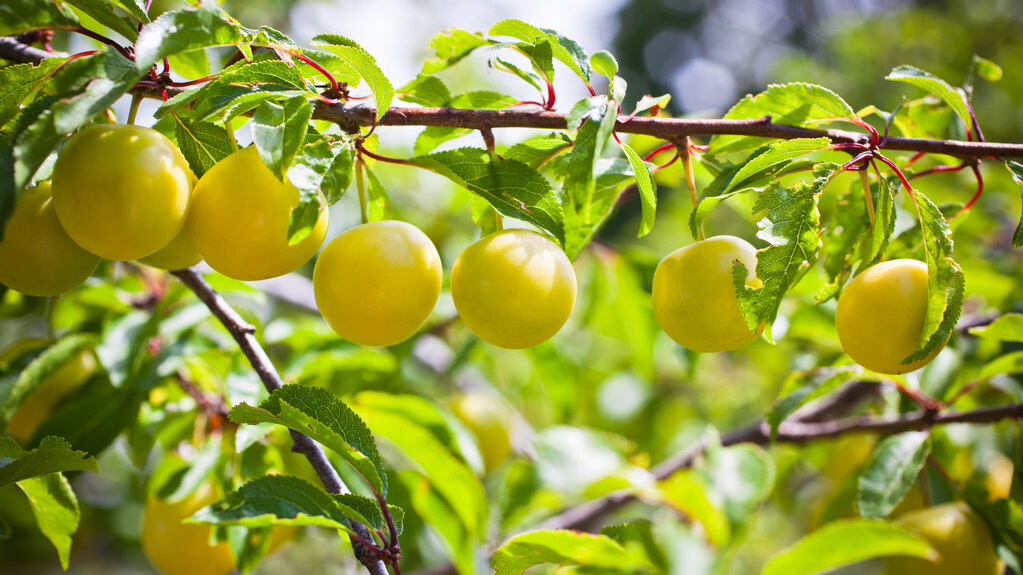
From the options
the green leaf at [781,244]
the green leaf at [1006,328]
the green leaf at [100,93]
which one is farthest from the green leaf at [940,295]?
the green leaf at [100,93]

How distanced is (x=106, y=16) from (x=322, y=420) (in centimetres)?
42

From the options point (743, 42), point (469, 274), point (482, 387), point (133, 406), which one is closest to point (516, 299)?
point (469, 274)

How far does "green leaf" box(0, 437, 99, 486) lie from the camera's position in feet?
1.98

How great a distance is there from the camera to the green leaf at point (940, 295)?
2.09 feet

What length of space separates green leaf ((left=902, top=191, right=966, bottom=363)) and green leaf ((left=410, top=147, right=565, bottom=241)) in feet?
1.21

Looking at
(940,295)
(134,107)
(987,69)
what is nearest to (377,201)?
(134,107)

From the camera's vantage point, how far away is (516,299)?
0.64 m

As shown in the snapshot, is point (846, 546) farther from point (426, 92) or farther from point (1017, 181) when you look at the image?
point (426, 92)

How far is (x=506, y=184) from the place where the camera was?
660mm

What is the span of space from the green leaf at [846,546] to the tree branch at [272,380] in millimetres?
483

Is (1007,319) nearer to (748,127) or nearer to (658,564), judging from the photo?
(748,127)

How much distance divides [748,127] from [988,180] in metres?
1.60

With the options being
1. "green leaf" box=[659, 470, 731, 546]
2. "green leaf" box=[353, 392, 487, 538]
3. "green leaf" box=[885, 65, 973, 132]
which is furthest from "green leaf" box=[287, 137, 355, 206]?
"green leaf" box=[659, 470, 731, 546]

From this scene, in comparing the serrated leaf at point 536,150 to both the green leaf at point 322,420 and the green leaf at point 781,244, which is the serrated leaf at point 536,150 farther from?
the green leaf at point 322,420
